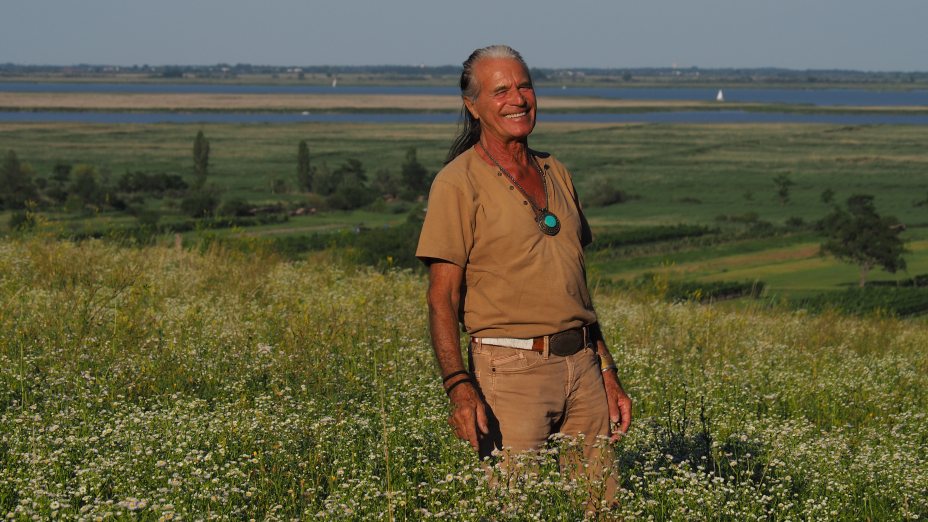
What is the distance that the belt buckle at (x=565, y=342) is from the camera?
430 centimetres

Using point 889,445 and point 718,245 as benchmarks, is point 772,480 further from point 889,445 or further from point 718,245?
point 718,245

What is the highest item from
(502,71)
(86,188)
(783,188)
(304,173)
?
(502,71)

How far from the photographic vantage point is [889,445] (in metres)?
6.23

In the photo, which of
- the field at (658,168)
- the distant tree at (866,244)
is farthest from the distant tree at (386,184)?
the distant tree at (866,244)

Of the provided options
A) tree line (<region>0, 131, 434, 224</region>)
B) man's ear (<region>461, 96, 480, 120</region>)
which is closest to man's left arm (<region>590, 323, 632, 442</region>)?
man's ear (<region>461, 96, 480, 120</region>)

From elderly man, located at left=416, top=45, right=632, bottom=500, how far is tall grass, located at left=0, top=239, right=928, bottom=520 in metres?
0.22

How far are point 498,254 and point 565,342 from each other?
1.46 feet

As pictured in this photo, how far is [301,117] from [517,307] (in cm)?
18992

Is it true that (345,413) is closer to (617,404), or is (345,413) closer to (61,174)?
(617,404)

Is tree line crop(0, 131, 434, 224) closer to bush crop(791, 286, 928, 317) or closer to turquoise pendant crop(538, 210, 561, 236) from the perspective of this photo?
bush crop(791, 286, 928, 317)

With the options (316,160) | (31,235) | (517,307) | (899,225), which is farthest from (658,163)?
(517,307)

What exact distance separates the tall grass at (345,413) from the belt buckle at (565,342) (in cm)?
44

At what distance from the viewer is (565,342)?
432 cm

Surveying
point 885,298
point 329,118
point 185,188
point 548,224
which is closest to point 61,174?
point 185,188
